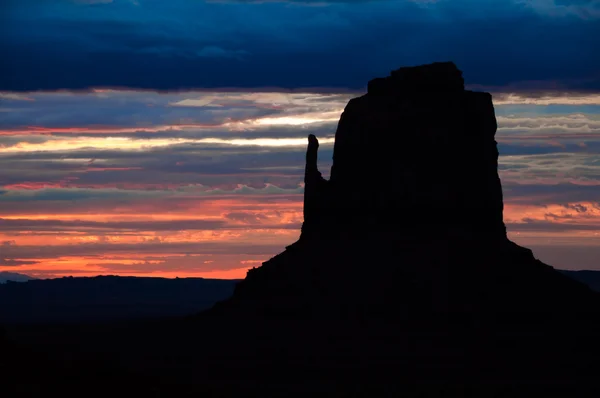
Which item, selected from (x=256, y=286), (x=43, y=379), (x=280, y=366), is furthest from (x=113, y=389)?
(x=256, y=286)

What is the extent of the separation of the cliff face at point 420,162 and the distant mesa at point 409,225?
0.29 ft

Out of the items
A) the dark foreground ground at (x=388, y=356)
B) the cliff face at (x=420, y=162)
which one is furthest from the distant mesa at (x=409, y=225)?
the dark foreground ground at (x=388, y=356)

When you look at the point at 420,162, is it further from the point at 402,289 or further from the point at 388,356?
the point at 388,356

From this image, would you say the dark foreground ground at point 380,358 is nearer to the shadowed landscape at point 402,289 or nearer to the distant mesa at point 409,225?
the shadowed landscape at point 402,289

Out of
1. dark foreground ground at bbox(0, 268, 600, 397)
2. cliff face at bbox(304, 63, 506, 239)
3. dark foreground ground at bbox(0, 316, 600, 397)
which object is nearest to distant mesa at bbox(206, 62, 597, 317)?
cliff face at bbox(304, 63, 506, 239)

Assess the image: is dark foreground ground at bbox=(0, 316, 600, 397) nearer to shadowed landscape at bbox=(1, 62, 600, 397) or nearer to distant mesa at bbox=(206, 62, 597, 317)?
shadowed landscape at bbox=(1, 62, 600, 397)

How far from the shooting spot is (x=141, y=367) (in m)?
111

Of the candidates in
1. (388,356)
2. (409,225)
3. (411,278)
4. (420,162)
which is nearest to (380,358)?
(388,356)

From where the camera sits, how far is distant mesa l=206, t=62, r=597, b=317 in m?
119

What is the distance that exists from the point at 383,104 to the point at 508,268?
18211 millimetres

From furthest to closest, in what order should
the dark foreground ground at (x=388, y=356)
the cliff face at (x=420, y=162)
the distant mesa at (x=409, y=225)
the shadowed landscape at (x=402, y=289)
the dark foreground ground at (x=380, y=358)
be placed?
the cliff face at (x=420, y=162)
the distant mesa at (x=409, y=225)
the shadowed landscape at (x=402, y=289)
the dark foreground ground at (x=388, y=356)
the dark foreground ground at (x=380, y=358)

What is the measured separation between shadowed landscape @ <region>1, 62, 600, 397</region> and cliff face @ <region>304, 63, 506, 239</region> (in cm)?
12

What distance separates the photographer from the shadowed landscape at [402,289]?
114 metres

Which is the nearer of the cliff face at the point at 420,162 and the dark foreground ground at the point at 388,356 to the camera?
the dark foreground ground at the point at 388,356
